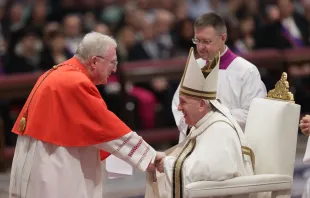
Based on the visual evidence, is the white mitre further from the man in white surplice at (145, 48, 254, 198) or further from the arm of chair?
the arm of chair

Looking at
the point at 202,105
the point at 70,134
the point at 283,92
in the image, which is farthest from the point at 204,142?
the point at 70,134

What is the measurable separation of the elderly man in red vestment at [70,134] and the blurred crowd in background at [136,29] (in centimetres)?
404

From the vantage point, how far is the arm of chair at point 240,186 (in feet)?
17.8

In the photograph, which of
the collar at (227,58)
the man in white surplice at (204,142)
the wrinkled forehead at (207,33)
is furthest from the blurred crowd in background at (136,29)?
the man in white surplice at (204,142)

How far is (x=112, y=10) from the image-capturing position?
1223cm

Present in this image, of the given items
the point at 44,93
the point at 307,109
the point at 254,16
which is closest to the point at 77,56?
the point at 44,93

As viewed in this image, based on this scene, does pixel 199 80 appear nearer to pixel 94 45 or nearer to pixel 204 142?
pixel 204 142

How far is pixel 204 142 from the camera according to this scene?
18.2 ft

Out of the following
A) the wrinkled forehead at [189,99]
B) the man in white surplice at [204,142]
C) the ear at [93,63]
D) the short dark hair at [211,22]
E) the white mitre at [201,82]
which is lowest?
the man in white surplice at [204,142]

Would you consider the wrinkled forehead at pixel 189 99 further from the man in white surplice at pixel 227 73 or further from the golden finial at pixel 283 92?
the man in white surplice at pixel 227 73

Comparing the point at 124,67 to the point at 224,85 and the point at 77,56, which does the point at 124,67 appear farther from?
the point at 77,56

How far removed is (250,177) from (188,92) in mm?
676

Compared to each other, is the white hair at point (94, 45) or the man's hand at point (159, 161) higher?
the white hair at point (94, 45)

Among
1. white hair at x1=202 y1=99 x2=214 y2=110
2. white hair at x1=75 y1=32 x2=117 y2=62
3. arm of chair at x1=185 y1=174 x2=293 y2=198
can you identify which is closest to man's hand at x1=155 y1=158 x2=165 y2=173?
arm of chair at x1=185 y1=174 x2=293 y2=198
